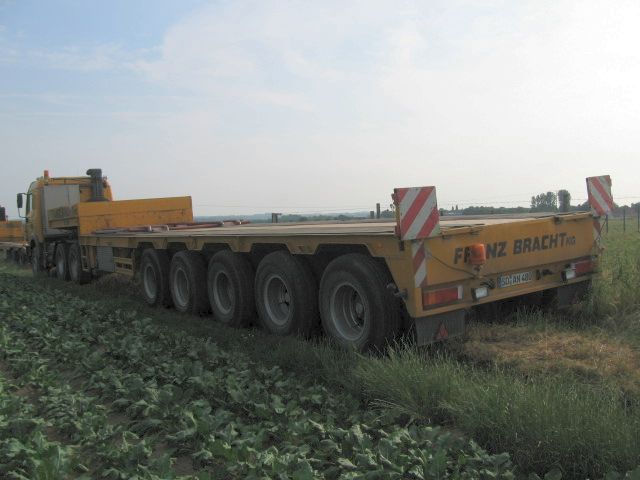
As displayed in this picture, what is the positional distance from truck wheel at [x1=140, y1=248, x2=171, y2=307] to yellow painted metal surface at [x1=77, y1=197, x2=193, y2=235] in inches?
140

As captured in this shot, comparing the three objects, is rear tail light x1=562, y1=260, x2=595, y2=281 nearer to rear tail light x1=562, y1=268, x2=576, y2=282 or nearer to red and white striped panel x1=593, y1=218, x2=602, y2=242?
rear tail light x1=562, y1=268, x2=576, y2=282

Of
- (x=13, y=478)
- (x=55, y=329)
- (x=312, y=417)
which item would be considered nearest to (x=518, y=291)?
(x=312, y=417)

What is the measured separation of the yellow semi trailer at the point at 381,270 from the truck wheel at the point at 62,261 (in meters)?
5.90

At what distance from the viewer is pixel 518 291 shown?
20.0 feet

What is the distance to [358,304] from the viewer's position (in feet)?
19.9

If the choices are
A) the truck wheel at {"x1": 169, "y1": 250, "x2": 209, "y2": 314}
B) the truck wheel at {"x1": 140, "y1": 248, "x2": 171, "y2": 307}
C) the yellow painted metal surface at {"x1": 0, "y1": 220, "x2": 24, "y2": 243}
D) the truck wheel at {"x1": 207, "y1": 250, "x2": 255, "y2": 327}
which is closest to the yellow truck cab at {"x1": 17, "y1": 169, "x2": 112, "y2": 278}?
the truck wheel at {"x1": 140, "y1": 248, "x2": 171, "y2": 307}

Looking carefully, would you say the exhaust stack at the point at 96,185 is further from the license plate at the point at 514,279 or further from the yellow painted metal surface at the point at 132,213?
the license plate at the point at 514,279

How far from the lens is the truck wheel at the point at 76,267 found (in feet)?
45.0

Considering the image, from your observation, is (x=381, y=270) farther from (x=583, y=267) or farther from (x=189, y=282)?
(x=189, y=282)

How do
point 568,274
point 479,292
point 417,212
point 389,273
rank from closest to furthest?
point 417,212, point 389,273, point 479,292, point 568,274

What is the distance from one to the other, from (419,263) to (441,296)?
17.2 inches

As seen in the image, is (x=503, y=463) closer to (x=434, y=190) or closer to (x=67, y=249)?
(x=434, y=190)

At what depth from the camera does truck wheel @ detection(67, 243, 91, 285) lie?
13727 mm

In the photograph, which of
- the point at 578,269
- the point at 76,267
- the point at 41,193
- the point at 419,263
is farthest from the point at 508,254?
the point at 41,193
